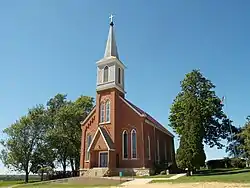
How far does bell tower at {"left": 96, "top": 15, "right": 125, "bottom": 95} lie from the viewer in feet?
120

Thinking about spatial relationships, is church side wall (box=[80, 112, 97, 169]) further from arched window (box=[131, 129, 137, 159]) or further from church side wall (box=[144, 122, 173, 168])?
church side wall (box=[144, 122, 173, 168])

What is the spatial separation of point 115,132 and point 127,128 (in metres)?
1.68

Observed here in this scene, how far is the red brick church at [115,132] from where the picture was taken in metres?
32.6

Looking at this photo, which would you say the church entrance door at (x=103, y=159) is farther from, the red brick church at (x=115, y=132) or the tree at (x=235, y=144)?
the tree at (x=235, y=144)

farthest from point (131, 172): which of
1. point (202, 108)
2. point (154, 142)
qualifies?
point (202, 108)

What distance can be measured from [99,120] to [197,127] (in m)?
13.1

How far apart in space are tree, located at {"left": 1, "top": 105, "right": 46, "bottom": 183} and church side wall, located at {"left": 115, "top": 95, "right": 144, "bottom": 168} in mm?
15997

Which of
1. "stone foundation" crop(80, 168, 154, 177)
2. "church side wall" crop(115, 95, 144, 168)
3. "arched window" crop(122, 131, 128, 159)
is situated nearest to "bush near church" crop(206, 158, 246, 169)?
"stone foundation" crop(80, 168, 154, 177)

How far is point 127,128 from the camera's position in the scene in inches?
1345

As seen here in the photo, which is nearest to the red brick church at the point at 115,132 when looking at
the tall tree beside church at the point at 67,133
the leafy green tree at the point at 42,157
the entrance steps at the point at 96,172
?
the entrance steps at the point at 96,172

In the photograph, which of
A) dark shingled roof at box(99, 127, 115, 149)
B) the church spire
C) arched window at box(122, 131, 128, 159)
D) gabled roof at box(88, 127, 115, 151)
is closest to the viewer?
gabled roof at box(88, 127, 115, 151)

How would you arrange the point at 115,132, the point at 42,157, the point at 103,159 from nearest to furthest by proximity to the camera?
the point at 103,159
the point at 115,132
the point at 42,157

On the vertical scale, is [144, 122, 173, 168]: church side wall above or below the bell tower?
below

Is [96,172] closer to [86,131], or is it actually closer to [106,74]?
[86,131]
